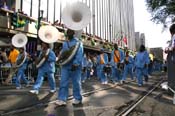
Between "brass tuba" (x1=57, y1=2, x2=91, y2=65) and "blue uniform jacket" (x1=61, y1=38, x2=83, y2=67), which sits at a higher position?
"brass tuba" (x1=57, y1=2, x2=91, y2=65)

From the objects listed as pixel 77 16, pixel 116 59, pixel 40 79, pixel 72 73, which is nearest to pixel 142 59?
pixel 116 59

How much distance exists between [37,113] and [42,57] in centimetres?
424

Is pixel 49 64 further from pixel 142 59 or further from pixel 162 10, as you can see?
pixel 162 10

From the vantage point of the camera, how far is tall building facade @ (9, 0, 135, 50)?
97.1 feet

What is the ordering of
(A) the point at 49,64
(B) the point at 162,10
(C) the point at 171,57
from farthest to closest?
(B) the point at 162,10, (A) the point at 49,64, (C) the point at 171,57

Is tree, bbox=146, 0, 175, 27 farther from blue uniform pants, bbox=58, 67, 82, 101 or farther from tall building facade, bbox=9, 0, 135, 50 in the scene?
blue uniform pants, bbox=58, 67, 82, 101

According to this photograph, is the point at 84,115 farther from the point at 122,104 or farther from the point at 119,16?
the point at 119,16

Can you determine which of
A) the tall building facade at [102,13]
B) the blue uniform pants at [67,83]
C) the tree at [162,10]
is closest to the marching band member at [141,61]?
the blue uniform pants at [67,83]

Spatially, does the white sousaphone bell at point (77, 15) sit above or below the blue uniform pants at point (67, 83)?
above

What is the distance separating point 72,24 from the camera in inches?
368

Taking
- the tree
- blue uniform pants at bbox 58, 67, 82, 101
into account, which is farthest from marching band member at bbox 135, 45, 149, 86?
the tree

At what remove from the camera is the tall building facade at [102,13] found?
29594mm

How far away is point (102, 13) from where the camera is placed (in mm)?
59219

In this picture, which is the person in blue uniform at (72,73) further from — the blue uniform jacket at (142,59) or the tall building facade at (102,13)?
→ the tall building facade at (102,13)
